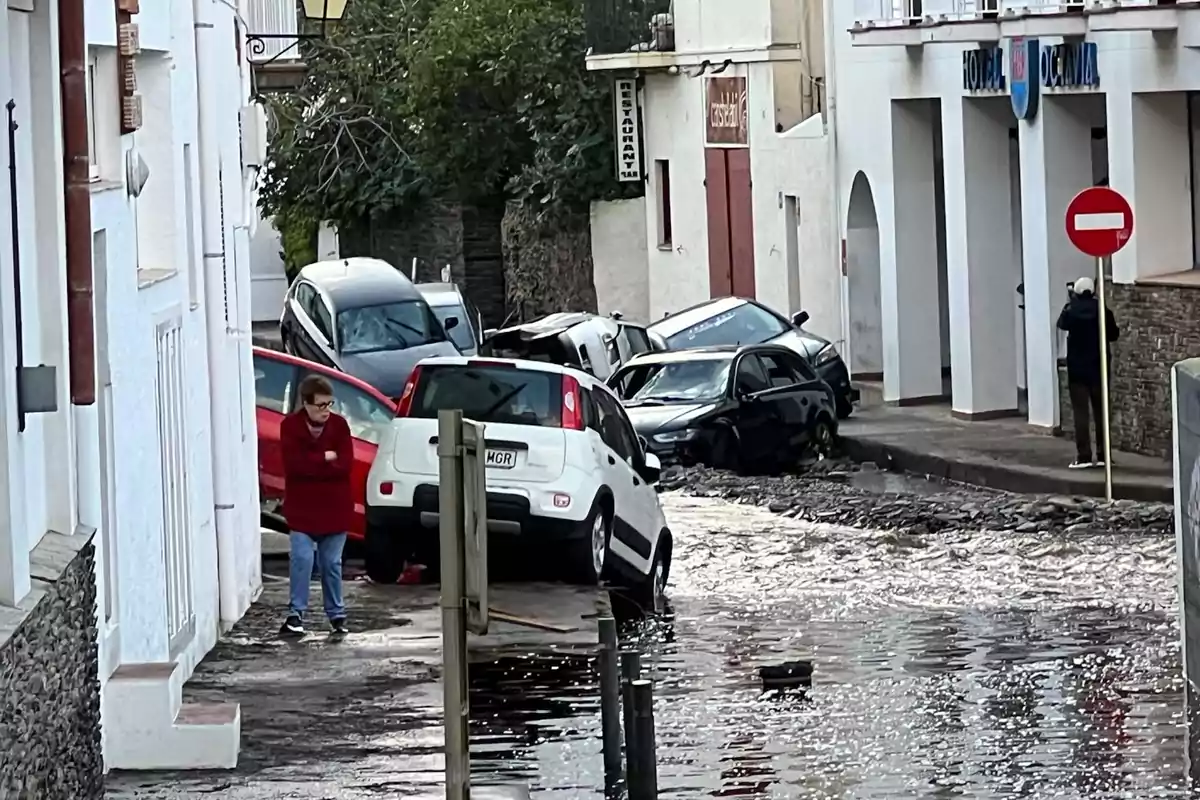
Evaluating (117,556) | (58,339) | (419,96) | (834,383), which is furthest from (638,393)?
(419,96)

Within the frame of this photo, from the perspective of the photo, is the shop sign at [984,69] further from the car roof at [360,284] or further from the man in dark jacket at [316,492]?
the man in dark jacket at [316,492]

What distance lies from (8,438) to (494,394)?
350 inches

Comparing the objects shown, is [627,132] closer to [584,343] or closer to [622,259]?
[622,259]

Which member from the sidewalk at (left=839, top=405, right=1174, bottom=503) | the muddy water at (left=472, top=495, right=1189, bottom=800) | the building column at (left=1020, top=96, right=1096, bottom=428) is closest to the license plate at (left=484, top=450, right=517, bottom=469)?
the muddy water at (left=472, top=495, right=1189, bottom=800)

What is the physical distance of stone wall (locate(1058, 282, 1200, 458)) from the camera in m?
24.7

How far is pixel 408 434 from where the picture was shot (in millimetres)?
17062

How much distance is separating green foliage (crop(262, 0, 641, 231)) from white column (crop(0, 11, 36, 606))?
118 feet

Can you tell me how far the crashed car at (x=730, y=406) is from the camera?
26.0m

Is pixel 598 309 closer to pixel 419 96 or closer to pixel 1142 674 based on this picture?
pixel 419 96

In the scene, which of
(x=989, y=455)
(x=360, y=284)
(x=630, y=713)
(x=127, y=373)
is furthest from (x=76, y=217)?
(x=360, y=284)

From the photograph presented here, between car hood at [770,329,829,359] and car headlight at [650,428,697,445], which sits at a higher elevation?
car hood at [770,329,829,359]

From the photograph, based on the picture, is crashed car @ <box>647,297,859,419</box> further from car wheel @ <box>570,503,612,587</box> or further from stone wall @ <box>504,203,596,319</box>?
stone wall @ <box>504,203,596,319</box>

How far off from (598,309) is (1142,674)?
33.9m

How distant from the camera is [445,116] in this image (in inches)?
1906
